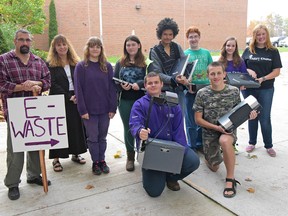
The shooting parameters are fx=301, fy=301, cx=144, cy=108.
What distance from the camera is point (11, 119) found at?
330 centimetres

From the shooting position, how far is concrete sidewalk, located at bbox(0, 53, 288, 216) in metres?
3.11

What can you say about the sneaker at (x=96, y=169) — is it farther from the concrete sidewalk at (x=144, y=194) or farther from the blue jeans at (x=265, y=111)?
the blue jeans at (x=265, y=111)

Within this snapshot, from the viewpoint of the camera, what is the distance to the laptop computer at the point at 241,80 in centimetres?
411

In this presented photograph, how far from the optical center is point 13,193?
11.2 ft

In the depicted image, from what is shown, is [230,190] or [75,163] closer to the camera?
[230,190]

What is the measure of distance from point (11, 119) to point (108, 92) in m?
1.19

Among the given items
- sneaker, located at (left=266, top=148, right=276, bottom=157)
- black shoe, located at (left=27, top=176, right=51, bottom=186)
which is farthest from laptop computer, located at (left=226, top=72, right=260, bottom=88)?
black shoe, located at (left=27, top=176, right=51, bottom=186)

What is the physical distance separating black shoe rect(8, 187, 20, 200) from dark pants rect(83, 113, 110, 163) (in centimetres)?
99

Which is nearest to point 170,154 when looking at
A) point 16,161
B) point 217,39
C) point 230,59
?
point 16,161

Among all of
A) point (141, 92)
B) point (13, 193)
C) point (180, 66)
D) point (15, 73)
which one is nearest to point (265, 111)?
point (180, 66)

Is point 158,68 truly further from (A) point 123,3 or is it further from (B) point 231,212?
(A) point 123,3

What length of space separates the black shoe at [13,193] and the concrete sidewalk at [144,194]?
50mm

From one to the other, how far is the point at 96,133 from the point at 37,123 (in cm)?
77

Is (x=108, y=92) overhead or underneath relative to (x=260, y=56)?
underneath
